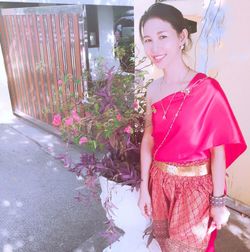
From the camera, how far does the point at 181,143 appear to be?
1.39 m

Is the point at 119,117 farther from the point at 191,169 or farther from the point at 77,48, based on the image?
the point at 77,48

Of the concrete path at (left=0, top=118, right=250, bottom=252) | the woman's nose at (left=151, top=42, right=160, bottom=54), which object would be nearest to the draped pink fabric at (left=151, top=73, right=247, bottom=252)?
the woman's nose at (left=151, top=42, right=160, bottom=54)

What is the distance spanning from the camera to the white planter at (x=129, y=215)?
5.48ft

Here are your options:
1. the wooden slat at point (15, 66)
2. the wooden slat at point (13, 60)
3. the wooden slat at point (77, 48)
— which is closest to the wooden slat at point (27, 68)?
the wooden slat at point (15, 66)

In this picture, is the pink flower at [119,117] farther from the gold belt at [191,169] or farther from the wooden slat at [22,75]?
the wooden slat at [22,75]

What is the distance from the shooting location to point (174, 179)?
1.48 metres

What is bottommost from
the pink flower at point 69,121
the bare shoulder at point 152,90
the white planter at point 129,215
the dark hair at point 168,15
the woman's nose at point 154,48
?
the white planter at point 129,215

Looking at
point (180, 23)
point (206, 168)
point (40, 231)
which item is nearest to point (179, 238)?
point (206, 168)

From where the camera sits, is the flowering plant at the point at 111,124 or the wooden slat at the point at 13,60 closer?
the flowering plant at the point at 111,124

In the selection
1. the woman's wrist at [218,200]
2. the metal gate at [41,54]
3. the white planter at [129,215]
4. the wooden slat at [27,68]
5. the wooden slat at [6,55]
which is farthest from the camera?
the wooden slat at [6,55]

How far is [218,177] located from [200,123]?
28 centimetres

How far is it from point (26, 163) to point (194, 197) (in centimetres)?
281

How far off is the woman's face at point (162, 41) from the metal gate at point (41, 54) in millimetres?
1669

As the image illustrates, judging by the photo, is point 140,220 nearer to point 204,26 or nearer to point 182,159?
point 182,159
